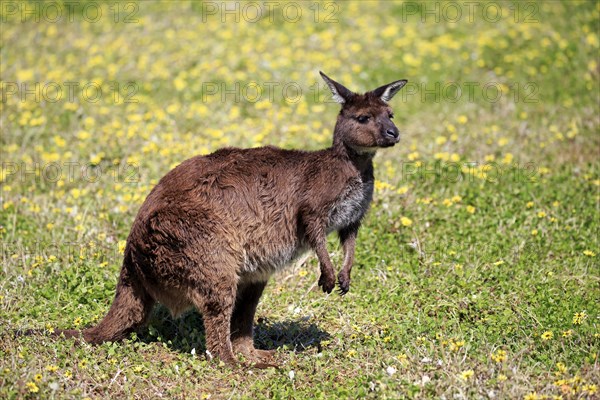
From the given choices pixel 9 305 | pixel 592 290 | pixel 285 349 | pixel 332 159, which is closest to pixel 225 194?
pixel 332 159

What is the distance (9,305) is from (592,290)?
4757 millimetres

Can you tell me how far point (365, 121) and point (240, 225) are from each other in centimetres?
126

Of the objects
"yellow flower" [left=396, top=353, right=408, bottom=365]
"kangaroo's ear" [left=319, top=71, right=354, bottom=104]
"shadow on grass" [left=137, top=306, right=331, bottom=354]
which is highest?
"kangaroo's ear" [left=319, top=71, right=354, bottom=104]

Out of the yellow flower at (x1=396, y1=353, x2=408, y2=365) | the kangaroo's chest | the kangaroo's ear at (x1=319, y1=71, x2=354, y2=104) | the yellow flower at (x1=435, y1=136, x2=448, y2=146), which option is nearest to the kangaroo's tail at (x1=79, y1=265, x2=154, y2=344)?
the kangaroo's chest

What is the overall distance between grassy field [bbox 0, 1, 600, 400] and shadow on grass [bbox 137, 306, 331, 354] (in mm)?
18

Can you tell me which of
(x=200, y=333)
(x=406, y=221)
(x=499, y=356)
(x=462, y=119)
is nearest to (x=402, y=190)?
(x=406, y=221)

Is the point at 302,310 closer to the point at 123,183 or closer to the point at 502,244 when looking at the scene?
the point at 502,244

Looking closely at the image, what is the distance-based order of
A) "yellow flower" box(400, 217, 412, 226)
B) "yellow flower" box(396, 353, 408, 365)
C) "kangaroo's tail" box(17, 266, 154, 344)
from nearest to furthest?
1. "yellow flower" box(396, 353, 408, 365)
2. "kangaroo's tail" box(17, 266, 154, 344)
3. "yellow flower" box(400, 217, 412, 226)

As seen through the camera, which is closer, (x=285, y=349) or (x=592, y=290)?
(x=285, y=349)

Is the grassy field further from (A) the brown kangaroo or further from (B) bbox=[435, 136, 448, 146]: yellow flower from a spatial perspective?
(A) the brown kangaroo

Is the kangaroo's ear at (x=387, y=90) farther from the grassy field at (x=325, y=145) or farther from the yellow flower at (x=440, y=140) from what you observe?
the yellow flower at (x=440, y=140)

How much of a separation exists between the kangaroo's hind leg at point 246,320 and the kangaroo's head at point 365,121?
1.33 metres

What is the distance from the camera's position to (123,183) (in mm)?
8383

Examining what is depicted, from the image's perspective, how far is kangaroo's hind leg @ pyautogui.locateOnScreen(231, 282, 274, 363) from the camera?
5.93 meters
